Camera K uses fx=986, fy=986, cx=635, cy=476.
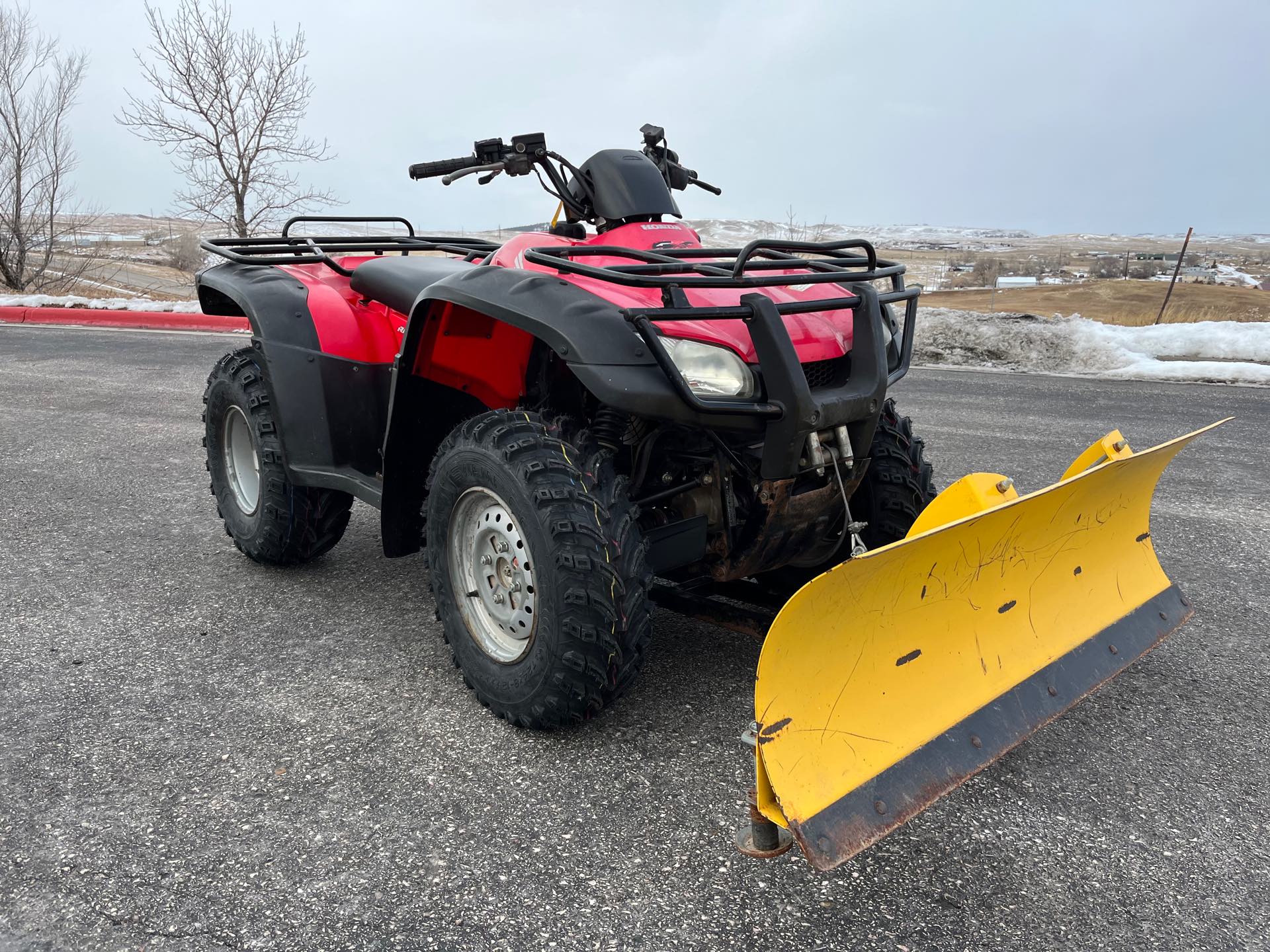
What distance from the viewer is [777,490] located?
9.36 ft

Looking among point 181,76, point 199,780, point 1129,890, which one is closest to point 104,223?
point 181,76

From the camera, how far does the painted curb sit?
15281mm

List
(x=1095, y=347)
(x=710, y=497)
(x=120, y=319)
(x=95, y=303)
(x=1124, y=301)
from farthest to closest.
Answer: (x=1124, y=301), (x=95, y=303), (x=120, y=319), (x=1095, y=347), (x=710, y=497)

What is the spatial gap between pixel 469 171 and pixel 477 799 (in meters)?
2.29

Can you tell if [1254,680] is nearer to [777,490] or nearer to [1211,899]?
[1211,899]

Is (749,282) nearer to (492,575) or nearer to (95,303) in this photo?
(492,575)

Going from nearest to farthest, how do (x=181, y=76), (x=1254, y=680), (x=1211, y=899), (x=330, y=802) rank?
1. (x=1211, y=899)
2. (x=330, y=802)
3. (x=1254, y=680)
4. (x=181, y=76)

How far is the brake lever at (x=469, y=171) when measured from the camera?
12.1 ft

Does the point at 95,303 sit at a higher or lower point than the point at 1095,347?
lower

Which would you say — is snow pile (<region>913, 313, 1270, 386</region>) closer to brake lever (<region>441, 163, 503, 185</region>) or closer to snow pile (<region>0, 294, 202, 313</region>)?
brake lever (<region>441, 163, 503, 185</region>)

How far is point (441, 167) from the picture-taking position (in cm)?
375

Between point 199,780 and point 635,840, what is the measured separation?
4.12 ft

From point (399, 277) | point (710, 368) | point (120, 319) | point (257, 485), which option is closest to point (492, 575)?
point (710, 368)

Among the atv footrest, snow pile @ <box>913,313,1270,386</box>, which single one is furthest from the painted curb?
the atv footrest
